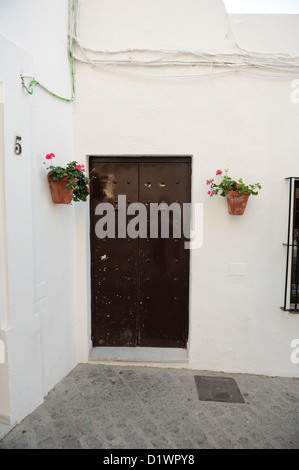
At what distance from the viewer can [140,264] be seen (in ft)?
12.7

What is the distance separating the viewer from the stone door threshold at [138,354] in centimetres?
375

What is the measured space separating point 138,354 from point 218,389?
1064mm

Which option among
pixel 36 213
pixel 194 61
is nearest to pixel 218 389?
pixel 36 213

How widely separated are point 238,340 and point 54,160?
10.0 ft

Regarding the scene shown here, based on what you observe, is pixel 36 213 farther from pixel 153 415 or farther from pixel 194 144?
pixel 153 415

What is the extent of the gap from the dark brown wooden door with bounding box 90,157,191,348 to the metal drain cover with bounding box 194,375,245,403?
56 centimetres

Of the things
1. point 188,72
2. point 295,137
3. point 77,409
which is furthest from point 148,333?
point 188,72

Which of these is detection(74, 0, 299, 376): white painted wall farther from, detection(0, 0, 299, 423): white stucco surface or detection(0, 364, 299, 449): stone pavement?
detection(0, 364, 299, 449): stone pavement

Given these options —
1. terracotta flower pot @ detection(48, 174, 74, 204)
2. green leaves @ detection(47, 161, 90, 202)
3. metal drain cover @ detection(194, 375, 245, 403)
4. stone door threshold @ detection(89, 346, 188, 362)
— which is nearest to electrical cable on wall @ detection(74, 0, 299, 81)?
green leaves @ detection(47, 161, 90, 202)

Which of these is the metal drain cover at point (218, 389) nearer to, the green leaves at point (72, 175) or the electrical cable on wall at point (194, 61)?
the green leaves at point (72, 175)

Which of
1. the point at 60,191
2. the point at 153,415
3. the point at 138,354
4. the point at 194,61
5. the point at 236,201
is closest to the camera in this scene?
the point at 153,415

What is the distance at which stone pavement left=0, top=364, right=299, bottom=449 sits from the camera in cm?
261

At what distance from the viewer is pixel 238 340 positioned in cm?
366
